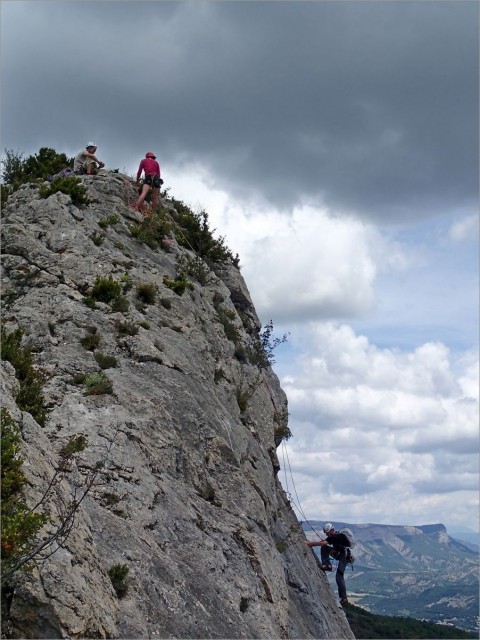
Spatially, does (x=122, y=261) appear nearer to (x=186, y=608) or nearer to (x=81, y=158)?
(x=81, y=158)

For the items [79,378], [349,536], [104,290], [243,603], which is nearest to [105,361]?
[79,378]

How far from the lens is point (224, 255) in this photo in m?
27.2

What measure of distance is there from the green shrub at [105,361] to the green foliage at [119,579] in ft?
19.5

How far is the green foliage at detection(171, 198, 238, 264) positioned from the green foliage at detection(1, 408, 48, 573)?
1752cm

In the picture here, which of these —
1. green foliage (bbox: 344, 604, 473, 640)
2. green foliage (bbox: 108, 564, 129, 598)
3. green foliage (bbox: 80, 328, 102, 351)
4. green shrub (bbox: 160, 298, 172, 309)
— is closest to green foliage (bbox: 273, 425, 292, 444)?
green shrub (bbox: 160, 298, 172, 309)

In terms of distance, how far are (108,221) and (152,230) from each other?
5.71 ft

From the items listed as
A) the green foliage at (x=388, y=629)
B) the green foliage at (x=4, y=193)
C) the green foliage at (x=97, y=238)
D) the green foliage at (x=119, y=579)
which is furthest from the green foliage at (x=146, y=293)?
the green foliage at (x=388, y=629)

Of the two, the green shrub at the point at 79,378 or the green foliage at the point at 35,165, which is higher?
the green foliage at the point at 35,165

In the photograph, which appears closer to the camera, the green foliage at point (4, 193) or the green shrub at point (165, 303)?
the green shrub at point (165, 303)

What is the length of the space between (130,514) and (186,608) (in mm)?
1872

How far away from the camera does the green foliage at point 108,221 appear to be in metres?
21.3

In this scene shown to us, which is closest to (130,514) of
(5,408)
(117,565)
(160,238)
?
(117,565)

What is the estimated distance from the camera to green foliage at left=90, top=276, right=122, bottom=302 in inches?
697

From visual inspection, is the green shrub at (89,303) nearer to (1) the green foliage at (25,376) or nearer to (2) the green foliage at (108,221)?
(1) the green foliage at (25,376)
